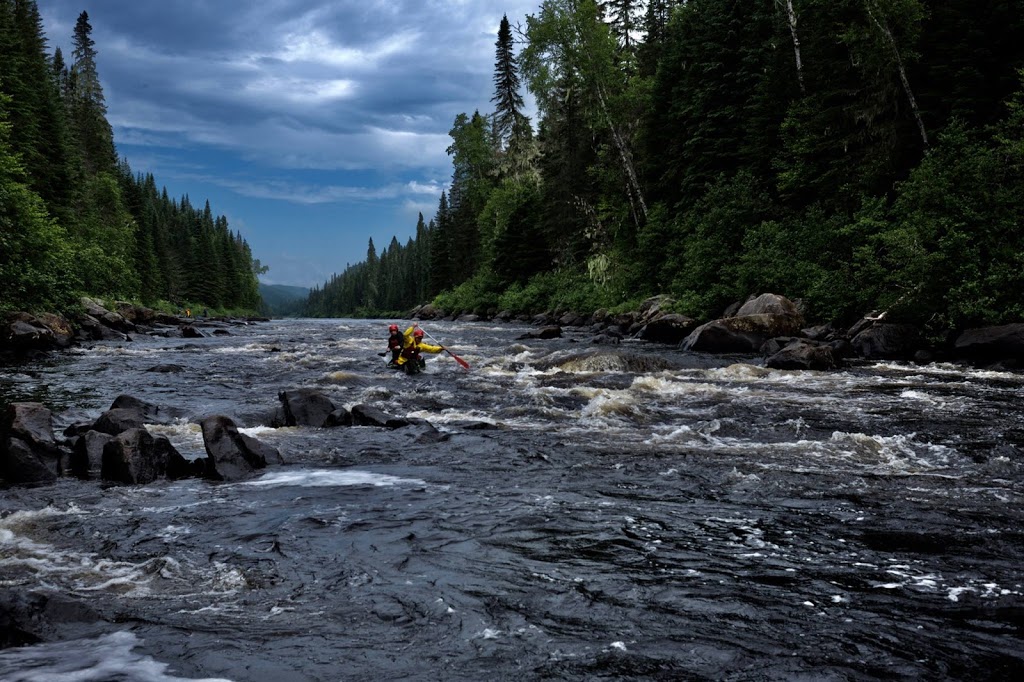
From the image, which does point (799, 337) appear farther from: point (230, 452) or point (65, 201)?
point (65, 201)

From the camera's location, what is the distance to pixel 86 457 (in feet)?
25.1

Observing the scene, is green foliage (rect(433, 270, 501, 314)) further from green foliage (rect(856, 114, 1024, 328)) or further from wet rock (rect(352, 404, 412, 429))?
wet rock (rect(352, 404, 412, 429))

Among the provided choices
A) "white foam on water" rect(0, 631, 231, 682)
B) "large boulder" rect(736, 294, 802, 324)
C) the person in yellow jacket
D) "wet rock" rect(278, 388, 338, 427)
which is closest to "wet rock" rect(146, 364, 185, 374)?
the person in yellow jacket

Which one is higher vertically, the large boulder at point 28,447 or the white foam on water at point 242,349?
the white foam on water at point 242,349

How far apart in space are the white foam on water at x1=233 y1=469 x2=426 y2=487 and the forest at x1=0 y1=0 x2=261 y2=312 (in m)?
17.3

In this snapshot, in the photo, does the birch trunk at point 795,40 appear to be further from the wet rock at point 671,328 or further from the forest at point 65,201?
→ the forest at point 65,201

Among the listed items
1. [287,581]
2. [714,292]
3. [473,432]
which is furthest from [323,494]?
[714,292]

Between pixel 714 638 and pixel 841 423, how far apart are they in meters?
7.17

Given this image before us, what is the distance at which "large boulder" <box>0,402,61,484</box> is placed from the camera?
23.8ft

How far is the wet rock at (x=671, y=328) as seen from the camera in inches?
958

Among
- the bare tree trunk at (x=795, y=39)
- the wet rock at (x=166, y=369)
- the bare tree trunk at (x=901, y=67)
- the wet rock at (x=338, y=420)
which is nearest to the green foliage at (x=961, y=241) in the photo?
the bare tree trunk at (x=901, y=67)

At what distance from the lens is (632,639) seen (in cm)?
368

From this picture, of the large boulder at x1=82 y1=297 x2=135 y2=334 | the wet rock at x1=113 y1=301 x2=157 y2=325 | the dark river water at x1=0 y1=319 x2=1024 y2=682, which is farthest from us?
the wet rock at x1=113 y1=301 x2=157 y2=325

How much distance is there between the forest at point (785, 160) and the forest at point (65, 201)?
24057 millimetres
